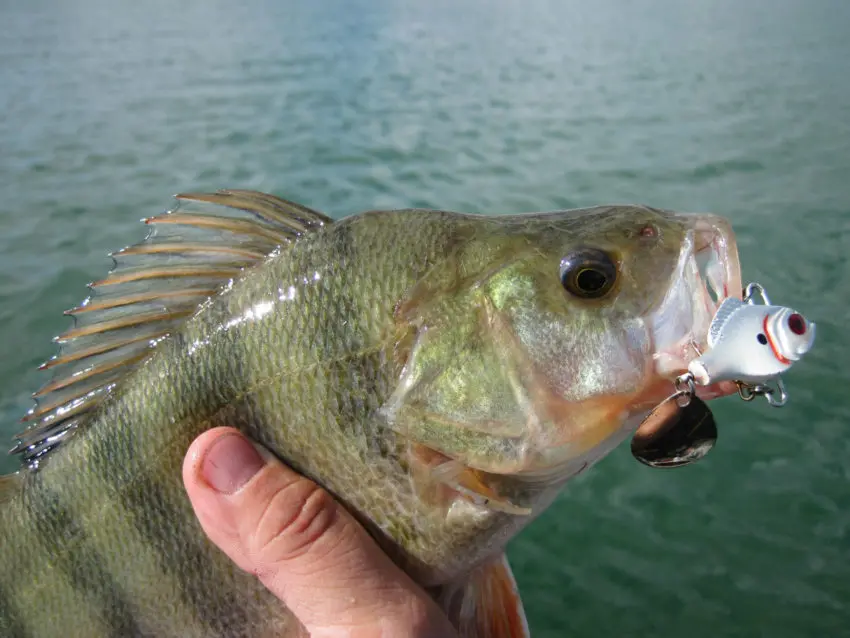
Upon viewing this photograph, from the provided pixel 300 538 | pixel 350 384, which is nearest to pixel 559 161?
pixel 350 384

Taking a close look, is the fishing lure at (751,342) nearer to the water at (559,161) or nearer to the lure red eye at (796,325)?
the lure red eye at (796,325)

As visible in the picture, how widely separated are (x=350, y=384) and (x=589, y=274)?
0.64 metres

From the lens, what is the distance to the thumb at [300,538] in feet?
5.71

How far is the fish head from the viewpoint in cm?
160

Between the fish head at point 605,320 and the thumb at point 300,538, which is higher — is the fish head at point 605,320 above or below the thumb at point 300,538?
above

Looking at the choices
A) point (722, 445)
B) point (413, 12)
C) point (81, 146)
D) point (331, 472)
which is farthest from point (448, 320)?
point (413, 12)

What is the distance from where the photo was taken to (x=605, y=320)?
5.29ft

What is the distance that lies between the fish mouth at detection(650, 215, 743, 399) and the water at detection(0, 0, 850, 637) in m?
2.32

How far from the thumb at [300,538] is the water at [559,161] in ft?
6.57

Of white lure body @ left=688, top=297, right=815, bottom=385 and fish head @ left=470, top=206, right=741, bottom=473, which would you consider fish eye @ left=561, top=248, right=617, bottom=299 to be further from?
white lure body @ left=688, top=297, right=815, bottom=385

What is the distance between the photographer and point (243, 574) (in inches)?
73.0

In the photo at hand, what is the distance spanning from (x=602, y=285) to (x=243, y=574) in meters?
1.20

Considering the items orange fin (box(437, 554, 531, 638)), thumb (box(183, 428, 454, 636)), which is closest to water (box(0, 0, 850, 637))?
orange fin (box(437, 554, 531, 638))

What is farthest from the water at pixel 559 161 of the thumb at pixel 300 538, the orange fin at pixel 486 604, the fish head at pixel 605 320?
the fish head at pixel 605 320
